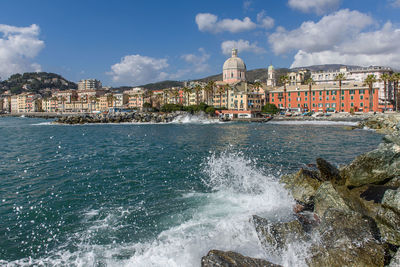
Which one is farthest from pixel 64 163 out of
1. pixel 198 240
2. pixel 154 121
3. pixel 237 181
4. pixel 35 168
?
pixel 154 121

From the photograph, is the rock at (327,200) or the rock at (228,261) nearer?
the rock at (228,261)

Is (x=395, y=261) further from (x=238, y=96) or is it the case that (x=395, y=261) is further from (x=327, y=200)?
(x=238, y=96)

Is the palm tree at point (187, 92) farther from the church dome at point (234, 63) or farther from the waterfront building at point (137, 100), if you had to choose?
the waterfront building at point (137, 100)

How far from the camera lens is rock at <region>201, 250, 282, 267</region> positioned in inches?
296

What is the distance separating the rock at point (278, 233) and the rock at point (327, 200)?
211 cm

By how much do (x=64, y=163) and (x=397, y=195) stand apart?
25.1m

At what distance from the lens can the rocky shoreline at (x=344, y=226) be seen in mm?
7922

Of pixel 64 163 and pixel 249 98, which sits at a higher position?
pixel 249 98

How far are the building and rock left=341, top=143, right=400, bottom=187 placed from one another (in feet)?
399

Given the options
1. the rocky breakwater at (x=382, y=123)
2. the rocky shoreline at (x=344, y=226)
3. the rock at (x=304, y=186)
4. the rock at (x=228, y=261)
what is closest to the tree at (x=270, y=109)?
the rocky breakwater at (x=382, y=123)

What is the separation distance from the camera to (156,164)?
24.7m

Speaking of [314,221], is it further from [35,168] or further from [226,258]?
[35,168]

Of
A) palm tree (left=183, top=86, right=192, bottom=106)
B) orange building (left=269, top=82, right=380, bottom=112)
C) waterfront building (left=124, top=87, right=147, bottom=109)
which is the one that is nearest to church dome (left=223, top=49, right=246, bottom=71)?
palm tree (left=183, top=86, right=192, bottom=106)

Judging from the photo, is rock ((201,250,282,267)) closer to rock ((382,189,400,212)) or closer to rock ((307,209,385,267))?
rock ((307,209,385,267))
